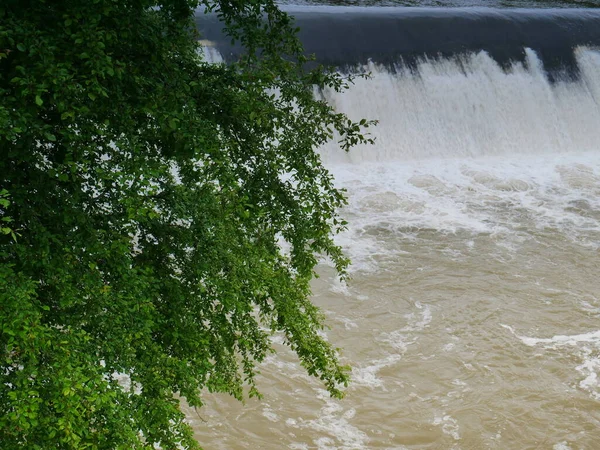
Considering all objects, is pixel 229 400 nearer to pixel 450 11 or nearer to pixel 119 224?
pixel 119 224

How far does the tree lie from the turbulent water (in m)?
3.73

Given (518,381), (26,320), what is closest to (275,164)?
(26,320)

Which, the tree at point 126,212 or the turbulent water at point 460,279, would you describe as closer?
the tree at point 126,212

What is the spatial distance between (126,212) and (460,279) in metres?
9.08

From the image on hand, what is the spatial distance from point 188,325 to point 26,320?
5.66 ft

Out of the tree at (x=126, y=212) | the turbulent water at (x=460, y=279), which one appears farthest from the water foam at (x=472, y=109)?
the tree at (x=126, y=212)

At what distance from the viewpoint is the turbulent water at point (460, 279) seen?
31.6ft

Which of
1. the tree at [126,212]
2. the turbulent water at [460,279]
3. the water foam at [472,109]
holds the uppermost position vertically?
the tree at [126,212]

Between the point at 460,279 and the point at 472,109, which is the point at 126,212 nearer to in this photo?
the point at 460,279

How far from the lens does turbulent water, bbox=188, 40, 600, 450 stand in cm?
963

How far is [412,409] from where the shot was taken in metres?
9.91

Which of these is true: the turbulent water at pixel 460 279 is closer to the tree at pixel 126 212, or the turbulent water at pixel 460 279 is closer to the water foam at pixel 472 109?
the water foam at pixel 472 109

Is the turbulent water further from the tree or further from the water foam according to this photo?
the tree

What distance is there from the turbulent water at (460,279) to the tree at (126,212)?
12.2 ft
